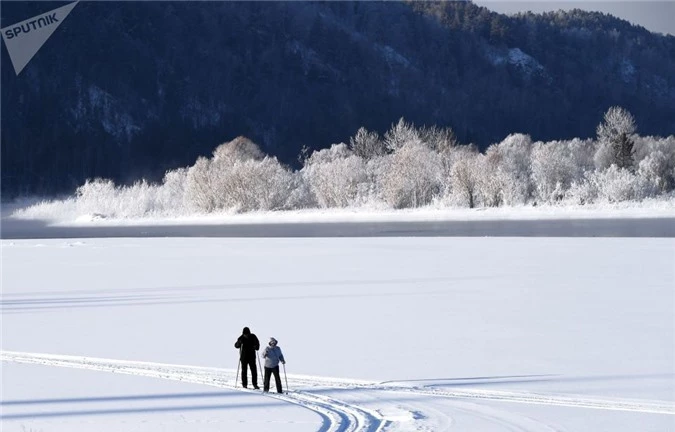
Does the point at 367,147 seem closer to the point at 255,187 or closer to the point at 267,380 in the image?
the point at 255,187

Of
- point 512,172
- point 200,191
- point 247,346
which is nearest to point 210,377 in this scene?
point 247,346

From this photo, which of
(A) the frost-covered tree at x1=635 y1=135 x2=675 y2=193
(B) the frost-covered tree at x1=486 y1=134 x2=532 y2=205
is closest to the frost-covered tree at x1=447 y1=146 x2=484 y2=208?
(B) the frost-covered tree at x1=486 y1=134 x2=532 y2=205

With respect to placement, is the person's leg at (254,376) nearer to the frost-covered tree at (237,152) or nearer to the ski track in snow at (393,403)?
the ski track in snow at (393,403)

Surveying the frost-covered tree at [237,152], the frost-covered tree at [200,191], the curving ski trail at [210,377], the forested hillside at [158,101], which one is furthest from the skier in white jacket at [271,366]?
the forested hillside at [158,101]

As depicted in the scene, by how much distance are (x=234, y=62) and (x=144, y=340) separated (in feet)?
595

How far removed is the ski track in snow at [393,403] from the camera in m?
10.7

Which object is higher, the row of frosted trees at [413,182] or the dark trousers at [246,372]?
the row of frosted trees at [413,182]

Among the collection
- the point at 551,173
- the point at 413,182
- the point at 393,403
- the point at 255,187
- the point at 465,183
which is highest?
the point at 551,173

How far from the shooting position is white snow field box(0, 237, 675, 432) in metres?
11.1

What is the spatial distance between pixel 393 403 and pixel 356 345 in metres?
3.70

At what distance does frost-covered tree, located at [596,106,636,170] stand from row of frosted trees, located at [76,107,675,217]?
0.11 m

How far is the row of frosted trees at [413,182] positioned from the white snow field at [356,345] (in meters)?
37.8

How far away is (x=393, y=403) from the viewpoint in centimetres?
Answer: 1164

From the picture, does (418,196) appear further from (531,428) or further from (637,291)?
(531,428)
